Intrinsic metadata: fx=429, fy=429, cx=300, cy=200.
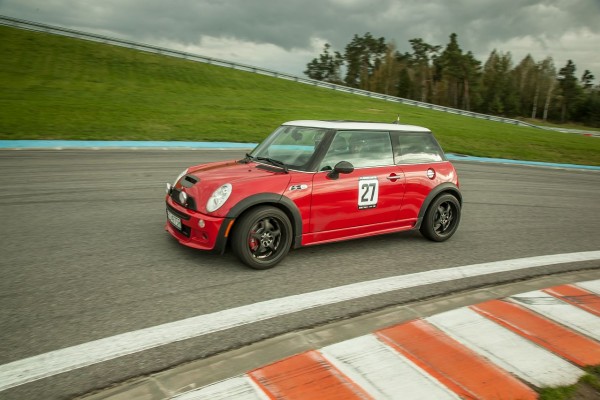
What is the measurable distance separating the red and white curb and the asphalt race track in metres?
0.44

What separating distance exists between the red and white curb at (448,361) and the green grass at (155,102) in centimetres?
1219

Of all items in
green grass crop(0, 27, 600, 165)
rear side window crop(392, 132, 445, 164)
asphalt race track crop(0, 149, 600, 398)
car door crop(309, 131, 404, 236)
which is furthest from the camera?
green grass crop(0, 27, 600, 165)

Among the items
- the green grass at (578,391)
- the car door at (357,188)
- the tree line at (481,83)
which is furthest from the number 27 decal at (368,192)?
the tree line at (481,83)

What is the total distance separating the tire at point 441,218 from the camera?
5594 mm

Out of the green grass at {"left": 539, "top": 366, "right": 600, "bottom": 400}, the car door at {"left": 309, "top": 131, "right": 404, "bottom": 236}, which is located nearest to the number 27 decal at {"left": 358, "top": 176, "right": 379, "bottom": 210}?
the car door at {"left": 309, "top": 131, "right": 404, "bottom": 236}

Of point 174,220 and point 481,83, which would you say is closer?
point 174,220

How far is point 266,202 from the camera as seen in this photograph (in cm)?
423

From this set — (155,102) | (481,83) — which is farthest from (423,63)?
(155,102)

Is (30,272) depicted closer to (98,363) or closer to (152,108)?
(98,363)

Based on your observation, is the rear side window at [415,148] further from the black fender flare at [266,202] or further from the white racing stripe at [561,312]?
the white racing stripe at [561,312]

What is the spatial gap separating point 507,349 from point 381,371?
1035mm

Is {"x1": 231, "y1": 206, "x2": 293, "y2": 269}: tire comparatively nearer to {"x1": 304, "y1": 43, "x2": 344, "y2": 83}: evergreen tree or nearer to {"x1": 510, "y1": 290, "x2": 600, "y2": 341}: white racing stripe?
{"x1": 510, "y1": 290, "x2": 600, "y2": 341}: white racing stripe

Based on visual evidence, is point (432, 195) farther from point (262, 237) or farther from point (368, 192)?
point (262, 237)

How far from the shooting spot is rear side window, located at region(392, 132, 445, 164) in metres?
5.32
